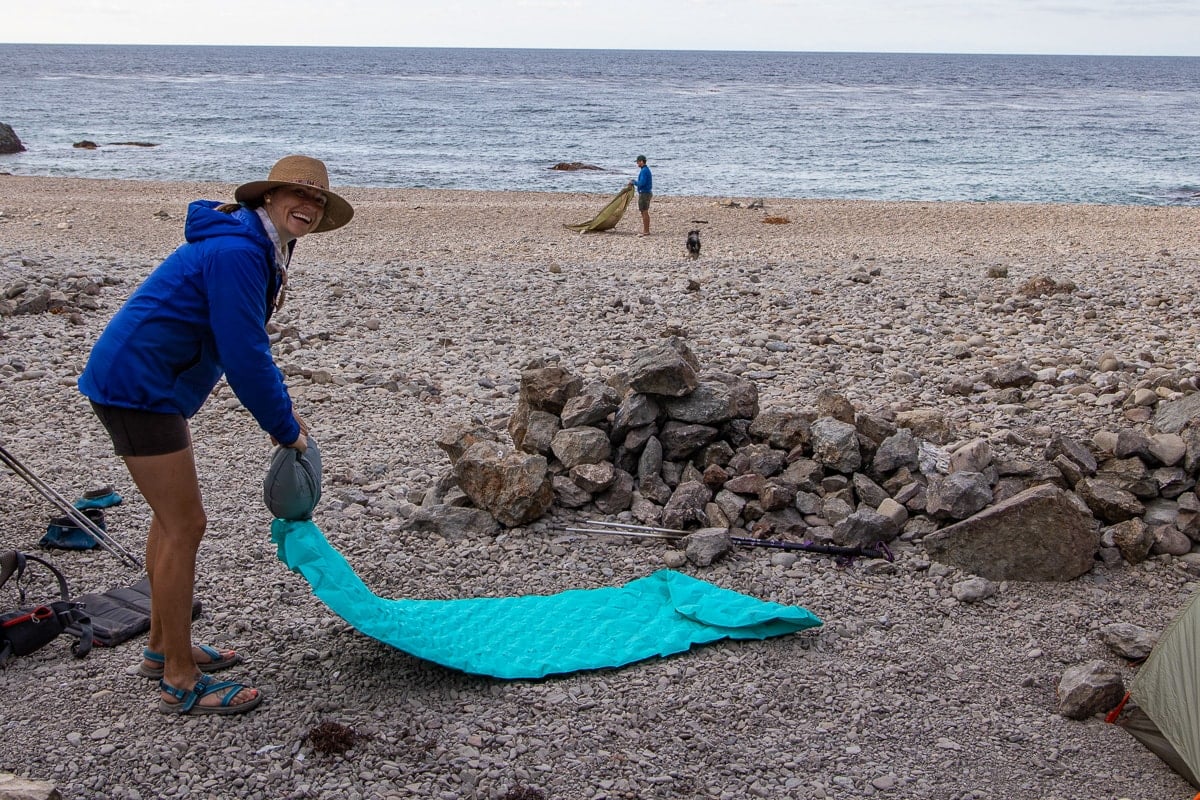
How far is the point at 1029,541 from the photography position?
4.85 meters

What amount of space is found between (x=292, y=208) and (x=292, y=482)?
3.09 feet

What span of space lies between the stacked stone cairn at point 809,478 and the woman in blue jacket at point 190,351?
205 centimetres

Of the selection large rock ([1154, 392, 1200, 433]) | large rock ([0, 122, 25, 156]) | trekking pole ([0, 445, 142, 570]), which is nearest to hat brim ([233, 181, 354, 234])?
trekking pole ([0, 445, 142, 570])

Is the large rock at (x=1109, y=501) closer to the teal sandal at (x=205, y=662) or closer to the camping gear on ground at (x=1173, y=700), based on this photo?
the camping gear on ground at (x=1173, y=700)

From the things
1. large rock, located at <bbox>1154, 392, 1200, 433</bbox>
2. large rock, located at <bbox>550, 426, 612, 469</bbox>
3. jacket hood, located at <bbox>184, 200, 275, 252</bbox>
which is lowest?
large rock, located at <bbox>550, 426, 612, 469</bbox>

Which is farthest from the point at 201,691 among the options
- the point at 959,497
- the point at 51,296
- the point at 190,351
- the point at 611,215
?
the point at 611,215

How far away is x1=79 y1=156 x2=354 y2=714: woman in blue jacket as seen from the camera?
3.20 metres

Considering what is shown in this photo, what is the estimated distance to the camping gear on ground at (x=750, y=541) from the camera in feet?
16.6

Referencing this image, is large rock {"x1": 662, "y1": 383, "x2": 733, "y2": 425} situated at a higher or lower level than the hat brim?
lower

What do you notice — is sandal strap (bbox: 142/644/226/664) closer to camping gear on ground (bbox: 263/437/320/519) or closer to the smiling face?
camping gear on ground (bbox: 263/437/320/519)

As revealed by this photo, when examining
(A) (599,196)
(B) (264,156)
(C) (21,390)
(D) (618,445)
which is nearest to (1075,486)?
(D) (618,445)

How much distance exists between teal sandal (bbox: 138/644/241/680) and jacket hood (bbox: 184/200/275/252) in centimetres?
159

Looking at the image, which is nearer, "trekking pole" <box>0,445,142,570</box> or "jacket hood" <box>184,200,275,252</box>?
"jacket hood" <box>184,200,275,252</box>

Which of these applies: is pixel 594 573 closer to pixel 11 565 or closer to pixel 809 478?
pixel 809 478
